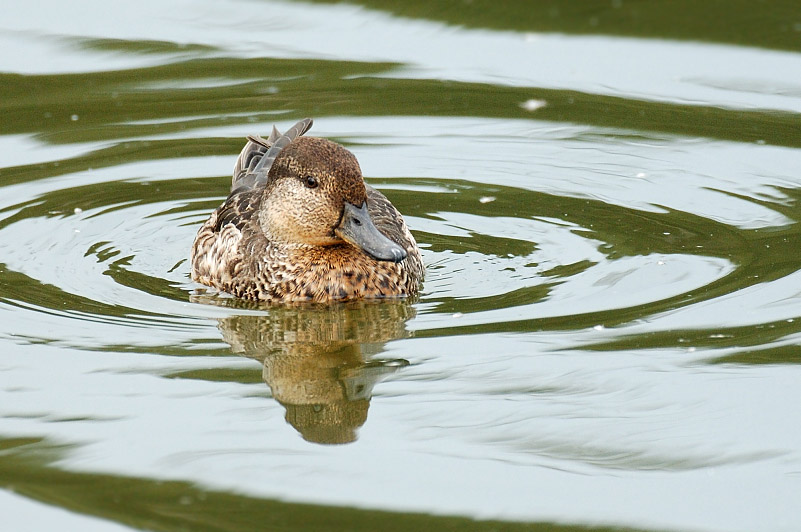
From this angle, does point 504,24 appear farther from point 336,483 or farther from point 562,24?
point 336,483

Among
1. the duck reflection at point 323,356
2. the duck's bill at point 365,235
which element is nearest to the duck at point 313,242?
the duck's bill at point 365,235

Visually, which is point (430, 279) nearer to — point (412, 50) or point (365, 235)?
point (365, 235)

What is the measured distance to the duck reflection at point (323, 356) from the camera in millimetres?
7043

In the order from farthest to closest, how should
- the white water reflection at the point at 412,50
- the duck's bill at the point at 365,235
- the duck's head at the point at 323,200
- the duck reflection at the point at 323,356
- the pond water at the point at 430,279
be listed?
the white water reflection at the point at 412,50 → the duck's head at the point at 323,200 → the duck's bill at the point at 365,235 → the duck reflection at the point at 323,356 → the pond water at the point at 430,279

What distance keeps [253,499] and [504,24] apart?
9094mm

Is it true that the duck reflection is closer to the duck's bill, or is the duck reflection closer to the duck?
the duck

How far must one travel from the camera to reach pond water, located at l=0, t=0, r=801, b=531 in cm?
627

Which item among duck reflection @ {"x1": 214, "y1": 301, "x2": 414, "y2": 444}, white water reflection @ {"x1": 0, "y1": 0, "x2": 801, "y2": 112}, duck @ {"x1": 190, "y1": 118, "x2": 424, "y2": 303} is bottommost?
duck reflection @ {"x1": 214, "y1": 301, "x2": 414, "y2": 444}

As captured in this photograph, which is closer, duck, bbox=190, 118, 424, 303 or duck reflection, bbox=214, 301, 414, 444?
duck reflection, bbox=214, 301, 414, 444

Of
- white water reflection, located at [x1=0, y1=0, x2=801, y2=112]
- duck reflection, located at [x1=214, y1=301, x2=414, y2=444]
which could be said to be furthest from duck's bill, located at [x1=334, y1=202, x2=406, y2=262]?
white water reflection, located at [x1=0, y1=0, x2=801, y2=112]

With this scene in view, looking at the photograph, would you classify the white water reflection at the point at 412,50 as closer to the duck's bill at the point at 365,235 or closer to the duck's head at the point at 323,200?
the duck's head at the point at 323,200

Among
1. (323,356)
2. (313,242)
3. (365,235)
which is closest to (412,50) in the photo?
(313,242)

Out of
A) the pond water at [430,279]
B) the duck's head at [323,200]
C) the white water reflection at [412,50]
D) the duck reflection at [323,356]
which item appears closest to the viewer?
the pond water at [430,279]

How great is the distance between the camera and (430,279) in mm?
9414
